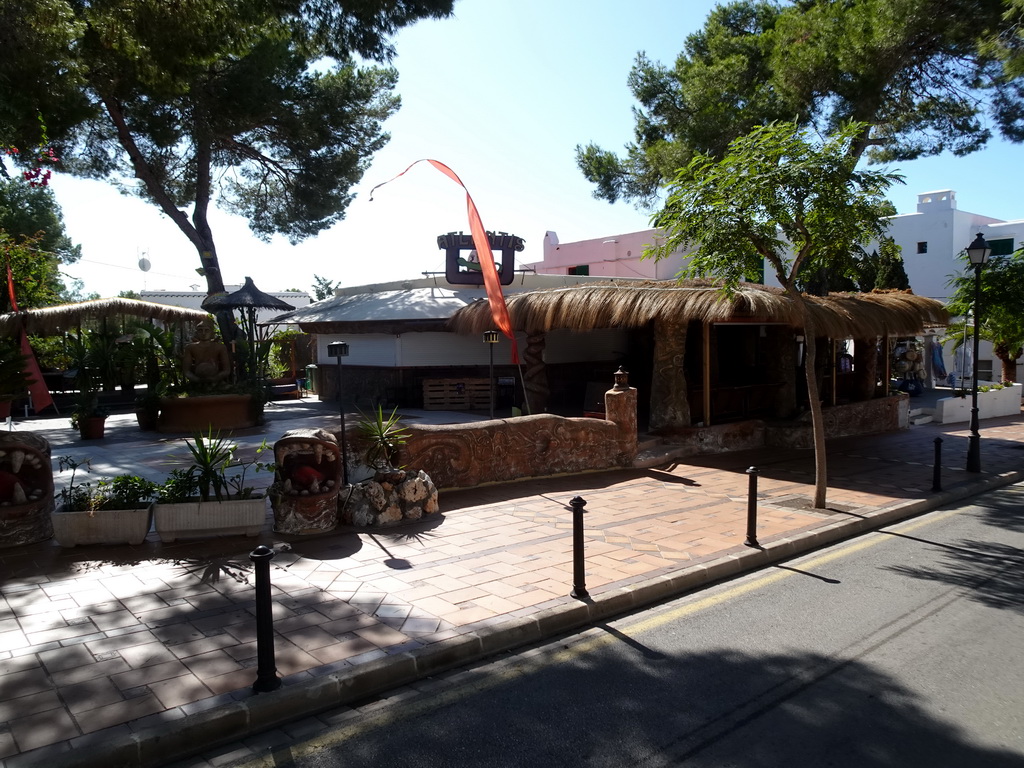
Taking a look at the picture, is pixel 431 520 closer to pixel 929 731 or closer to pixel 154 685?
pixel 154 685

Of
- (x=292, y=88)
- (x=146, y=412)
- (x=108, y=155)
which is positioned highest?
(x=292, y=88)

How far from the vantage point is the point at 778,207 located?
349 inches

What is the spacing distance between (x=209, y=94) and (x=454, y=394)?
32.6 feet

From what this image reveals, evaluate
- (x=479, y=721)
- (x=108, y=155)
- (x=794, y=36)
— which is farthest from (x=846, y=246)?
(x=108, y=155)

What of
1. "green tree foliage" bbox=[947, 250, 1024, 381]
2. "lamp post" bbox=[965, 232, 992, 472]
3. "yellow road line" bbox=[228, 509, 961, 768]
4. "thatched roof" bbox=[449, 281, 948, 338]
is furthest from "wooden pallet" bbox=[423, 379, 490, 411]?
"green tree foliage" bbox=[947, 250, 1024, 381]

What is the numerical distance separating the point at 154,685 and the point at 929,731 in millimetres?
4572

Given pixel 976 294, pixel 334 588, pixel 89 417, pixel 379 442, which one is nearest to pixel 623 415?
pixel 379 442

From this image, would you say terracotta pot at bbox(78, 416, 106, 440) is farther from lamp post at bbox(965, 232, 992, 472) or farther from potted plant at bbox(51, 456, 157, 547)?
lamp post at bbox(965, 232, 992, 472)

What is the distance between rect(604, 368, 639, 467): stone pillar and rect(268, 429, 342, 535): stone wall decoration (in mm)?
5501

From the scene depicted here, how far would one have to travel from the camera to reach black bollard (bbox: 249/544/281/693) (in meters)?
4.30

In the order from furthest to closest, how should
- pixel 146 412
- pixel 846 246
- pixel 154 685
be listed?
1. pixel 146 412
2. pixel 846 246
3. pixel 154 685

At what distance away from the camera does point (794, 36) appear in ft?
56.6

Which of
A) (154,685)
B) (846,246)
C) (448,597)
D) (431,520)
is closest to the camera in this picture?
(154,685)

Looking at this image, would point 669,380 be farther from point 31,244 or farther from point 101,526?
point 31,244
